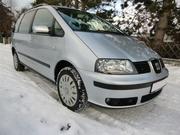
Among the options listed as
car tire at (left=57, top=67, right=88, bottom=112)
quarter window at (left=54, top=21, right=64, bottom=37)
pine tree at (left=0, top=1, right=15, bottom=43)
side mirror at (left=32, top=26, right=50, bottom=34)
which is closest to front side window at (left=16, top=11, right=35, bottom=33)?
side mirror at (left=32, top=26, right=50, bottom=34)

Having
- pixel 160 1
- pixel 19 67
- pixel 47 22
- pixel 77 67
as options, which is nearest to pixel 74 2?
pixel 160 1

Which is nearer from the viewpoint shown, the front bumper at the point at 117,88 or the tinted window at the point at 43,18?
the front bumper at the point at 117,88

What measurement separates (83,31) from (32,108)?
1417 mm

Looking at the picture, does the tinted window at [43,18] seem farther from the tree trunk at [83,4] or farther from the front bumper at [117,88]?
the tree trunk at [83,4]

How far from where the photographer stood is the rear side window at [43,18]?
169 inches

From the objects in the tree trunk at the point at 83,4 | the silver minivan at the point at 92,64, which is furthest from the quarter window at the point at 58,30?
the tree trunk at the point at 83,4

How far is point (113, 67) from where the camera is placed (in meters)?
3.28

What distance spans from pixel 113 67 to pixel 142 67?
431 mm

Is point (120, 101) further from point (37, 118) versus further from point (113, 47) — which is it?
point (37, 118)

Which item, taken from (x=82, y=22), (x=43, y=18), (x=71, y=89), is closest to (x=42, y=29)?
(x=43, y=18)

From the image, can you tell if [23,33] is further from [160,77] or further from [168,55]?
[168,55]

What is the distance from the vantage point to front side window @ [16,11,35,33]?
5293 mm

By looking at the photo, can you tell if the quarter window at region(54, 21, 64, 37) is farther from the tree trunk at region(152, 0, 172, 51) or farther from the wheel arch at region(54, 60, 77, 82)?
the tree trunk at region(152, 0, 172, 51)

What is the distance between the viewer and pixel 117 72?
10.7 ft
